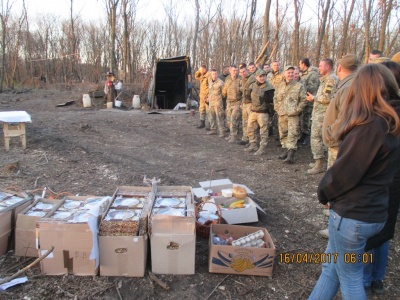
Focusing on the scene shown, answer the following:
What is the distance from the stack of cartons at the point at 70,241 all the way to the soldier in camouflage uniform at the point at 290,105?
449cm

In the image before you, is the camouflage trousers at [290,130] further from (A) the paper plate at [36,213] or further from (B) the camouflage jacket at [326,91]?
(A) the paper plate at [36,213]

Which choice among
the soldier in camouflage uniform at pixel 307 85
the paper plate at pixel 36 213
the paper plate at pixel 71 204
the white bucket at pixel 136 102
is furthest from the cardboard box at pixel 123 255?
the white bucket at pixel 136 102

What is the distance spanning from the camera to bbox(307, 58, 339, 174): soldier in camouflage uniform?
16.9 ft

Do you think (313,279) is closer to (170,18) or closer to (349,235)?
(349,235)

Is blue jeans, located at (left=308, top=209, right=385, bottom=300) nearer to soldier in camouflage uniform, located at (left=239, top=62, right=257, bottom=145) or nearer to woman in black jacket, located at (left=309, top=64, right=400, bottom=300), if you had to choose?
woman in black jacket, located at (left=309, top=64, right=400, bottom=300)

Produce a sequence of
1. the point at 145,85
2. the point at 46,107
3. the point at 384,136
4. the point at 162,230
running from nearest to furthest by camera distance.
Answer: the point at 384,136
the point at 162,230
the point at 46,107
the point at 145,85

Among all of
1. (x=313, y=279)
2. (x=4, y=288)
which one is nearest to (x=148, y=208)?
(x=4, y=288)

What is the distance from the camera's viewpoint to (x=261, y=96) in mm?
6758

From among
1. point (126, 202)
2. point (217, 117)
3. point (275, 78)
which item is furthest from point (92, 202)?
point (275, 78)

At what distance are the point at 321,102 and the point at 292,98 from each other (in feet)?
2.86

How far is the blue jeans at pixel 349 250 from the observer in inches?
70.4

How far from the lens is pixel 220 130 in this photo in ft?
29.1

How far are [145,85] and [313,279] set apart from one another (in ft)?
51.7

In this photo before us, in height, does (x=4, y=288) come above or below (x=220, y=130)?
below
